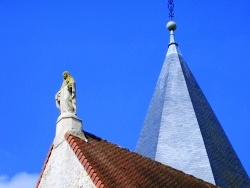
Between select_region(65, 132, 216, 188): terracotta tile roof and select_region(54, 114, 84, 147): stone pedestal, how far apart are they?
220mm

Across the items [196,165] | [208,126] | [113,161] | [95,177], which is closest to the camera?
[95,177]

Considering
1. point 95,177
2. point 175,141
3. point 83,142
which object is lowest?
point 95,177

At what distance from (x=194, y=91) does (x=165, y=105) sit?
157cm

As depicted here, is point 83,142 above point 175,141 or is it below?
below

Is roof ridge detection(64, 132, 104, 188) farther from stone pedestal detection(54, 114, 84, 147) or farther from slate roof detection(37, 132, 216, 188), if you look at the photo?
stone pedestal detection(54, 114, 84, 147)

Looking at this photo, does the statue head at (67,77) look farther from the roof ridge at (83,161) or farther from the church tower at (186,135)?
the church tower at (186,135)

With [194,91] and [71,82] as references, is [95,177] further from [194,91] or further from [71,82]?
[194,91]

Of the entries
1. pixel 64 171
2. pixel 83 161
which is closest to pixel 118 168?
pixel 83 161

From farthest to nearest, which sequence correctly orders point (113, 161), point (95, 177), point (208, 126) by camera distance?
point (208, 126) < point (113, 161) < point (95, 177)

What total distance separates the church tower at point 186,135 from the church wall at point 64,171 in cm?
533

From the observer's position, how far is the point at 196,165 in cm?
1936

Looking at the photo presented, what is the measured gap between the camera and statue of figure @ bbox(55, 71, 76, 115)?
1533 cm

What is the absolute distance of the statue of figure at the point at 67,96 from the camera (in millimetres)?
15334

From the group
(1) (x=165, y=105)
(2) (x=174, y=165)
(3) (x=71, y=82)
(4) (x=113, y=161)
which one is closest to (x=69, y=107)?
(3) (x=71, y=82)
